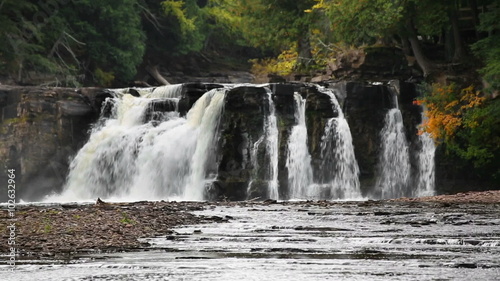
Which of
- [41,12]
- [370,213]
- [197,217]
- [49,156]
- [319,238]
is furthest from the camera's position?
[41,12]

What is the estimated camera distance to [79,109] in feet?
130

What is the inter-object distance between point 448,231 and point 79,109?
2764 cm

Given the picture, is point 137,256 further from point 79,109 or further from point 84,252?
point 79,109

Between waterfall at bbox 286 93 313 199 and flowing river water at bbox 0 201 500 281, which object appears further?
waterfall at bbox 286 93 313 199

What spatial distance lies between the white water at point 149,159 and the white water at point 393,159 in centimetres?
751

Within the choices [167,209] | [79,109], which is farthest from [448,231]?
[79,109]

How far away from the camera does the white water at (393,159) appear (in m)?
36.7

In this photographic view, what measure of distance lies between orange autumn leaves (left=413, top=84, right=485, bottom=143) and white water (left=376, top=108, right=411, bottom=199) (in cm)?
175

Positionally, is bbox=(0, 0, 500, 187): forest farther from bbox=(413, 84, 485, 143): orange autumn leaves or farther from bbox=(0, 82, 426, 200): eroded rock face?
bbox=(0, 82, 426, 200): eroded rock face

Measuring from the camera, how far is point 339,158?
3638cm

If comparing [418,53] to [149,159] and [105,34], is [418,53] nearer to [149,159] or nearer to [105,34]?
[149,159]

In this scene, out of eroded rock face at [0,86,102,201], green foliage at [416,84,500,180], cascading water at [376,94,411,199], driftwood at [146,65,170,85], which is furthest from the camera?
driftwood at [146,65,170,85]

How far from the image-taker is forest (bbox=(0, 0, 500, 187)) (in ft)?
114

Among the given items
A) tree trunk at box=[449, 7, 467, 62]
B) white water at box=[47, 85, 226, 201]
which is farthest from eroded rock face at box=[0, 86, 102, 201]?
tree trunk at box=[449, 7, 467, 62]
